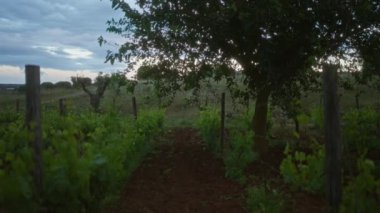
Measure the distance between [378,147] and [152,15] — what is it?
5.92 meters

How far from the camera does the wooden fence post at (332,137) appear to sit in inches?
184

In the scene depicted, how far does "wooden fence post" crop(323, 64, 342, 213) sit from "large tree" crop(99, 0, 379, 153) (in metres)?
4.28

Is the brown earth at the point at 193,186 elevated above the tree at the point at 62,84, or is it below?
below

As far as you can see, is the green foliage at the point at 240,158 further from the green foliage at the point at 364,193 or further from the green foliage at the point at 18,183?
the green foliage at the point at 18,183

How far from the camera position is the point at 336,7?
948 cm

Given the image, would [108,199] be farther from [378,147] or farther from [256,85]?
[378,147]

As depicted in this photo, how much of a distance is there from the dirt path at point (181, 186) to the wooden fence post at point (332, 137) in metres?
2.64

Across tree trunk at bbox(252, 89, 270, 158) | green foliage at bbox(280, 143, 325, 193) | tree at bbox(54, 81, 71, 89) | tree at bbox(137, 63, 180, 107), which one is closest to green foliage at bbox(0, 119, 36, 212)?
green foliage at bbox(280, 143, 325, 193)

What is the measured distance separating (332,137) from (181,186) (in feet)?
16.7

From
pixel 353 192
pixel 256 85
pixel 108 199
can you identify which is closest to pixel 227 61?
pixel 256 85

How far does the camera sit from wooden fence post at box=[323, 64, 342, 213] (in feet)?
15.4

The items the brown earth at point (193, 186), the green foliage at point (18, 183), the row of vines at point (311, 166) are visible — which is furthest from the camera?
the brown earth at point (193, 186)

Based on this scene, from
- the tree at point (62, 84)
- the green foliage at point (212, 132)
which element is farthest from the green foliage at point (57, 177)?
the tree at point (62, 84)

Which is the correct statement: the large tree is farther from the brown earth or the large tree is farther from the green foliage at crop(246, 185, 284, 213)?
the green foliage at crop(246, 185, 284, 213)
